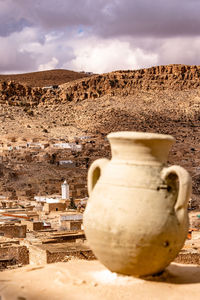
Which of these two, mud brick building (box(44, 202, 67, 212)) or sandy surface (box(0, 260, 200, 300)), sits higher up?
sandy surface (box(0, 260, 200, 300))

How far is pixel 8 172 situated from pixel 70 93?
3668cm

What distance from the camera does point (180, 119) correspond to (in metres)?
66.6

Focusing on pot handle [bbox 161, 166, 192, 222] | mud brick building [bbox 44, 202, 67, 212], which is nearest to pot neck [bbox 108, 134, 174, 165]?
pot handle [bbox 161, 166, 192, 222]

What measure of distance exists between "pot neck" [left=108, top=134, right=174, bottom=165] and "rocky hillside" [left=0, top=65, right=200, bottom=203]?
33.1 meters

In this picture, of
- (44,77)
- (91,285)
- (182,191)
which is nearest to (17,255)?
(91,285)

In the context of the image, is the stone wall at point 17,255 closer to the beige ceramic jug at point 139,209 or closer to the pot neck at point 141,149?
the beige ceramic jug at point 139,209

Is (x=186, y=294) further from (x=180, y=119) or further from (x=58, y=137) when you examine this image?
(x=180, y=119)

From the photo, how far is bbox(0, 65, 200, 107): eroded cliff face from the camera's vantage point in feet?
251

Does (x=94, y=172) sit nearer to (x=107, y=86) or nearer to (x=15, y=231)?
(x=15, y=231)

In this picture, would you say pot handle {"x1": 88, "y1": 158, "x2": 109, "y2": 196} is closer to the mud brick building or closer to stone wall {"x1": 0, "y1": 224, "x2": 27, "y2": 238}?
stone wall {"x1": 0, "y1": 224, "x2": 27, "y2": 238}

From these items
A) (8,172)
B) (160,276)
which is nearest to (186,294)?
(160,276)

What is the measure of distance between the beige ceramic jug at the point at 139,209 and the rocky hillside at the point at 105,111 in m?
33.1

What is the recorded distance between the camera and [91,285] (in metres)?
8.35

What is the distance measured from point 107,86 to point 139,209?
70.4 meters
